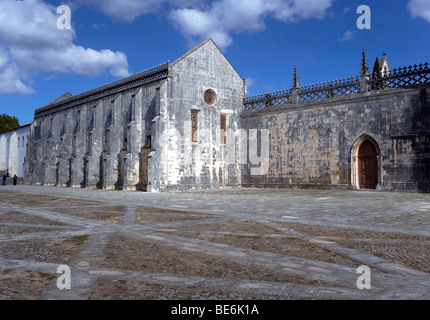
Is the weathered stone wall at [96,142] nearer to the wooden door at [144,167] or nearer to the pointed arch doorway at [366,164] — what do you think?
the wooden door at [144,167]

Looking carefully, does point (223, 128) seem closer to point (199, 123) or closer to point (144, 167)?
point (199, 123)

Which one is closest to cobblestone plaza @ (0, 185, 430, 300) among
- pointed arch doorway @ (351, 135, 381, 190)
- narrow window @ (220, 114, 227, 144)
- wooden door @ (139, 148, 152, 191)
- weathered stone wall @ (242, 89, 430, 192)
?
weathered stone wall @ (242, 89, 430, 192)

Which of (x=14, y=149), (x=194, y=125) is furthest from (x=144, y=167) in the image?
(x=14, y=149)

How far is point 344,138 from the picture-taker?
2239cm

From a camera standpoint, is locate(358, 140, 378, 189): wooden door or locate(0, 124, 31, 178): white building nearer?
locate(358, 140, 378, 189): wooden door

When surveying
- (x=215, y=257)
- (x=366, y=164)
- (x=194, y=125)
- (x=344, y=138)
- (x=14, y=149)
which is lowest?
(x=215, y=257)

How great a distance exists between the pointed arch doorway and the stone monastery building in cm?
6

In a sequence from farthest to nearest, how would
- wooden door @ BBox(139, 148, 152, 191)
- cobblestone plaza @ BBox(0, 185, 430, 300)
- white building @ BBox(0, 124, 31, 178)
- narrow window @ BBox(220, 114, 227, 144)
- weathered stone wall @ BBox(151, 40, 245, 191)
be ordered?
1. white building @ BBox(0, 124, 31, 178)
2. narrow window @ BBox(220, 114, 227, 144)
3. wooden door @ BBox(139, 148, 152, 191)
4. weathered stone wall @ BBox(151, 40, 245, 191)
5. cobblestone plaza @ BBox(0, 185, 430, 300)

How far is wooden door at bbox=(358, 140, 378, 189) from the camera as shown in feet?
69.9

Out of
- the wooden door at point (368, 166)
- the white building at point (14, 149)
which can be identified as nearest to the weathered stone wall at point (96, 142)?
the white building at point (14, 149)

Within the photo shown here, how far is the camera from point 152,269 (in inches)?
171

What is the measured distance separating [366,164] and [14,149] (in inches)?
1809

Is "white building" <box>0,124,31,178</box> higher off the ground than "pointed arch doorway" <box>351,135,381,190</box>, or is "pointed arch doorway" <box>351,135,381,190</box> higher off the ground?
"white building" <box>0,124,31,178</box>

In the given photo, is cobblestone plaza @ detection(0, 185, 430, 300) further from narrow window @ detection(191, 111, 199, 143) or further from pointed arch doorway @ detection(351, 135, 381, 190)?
narrow window @ detection(191, 111, 199, 143)
